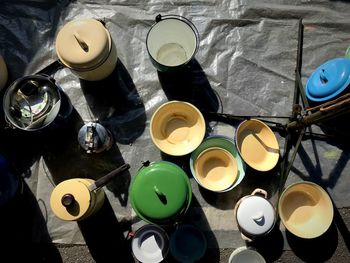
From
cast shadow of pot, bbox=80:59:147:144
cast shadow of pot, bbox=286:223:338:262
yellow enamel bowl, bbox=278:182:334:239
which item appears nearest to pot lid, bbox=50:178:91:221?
cast shadow of pot, bbox=80:59:147:144

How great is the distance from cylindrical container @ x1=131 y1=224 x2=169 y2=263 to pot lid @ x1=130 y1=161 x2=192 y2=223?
202mm

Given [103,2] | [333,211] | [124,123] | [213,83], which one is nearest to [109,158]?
[124,123]

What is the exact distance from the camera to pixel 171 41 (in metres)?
2.71

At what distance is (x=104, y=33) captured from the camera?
2.38 m

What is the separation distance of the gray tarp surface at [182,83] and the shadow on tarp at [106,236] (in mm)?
44

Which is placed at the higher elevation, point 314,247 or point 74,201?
point 74,201

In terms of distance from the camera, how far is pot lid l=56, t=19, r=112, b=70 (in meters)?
2.35

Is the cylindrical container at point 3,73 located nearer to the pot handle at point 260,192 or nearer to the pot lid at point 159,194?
the pot lid at point 159,194

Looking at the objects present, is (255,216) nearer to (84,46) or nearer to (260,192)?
(260,192)

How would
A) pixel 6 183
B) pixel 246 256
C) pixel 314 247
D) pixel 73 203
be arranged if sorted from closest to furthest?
pixel 73 203
pixel 6 183
pixel 246 256
pixel 314 247

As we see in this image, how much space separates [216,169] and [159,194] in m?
0.50

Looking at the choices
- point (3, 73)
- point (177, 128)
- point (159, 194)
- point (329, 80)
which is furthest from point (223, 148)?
point (3, 73)

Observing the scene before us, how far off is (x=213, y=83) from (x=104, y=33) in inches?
31.3

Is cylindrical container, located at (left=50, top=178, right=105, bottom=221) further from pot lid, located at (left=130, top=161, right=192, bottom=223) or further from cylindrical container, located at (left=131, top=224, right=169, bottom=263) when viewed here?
cylindrical container, located at (left=131, top=224, right=169, bottom=263)
